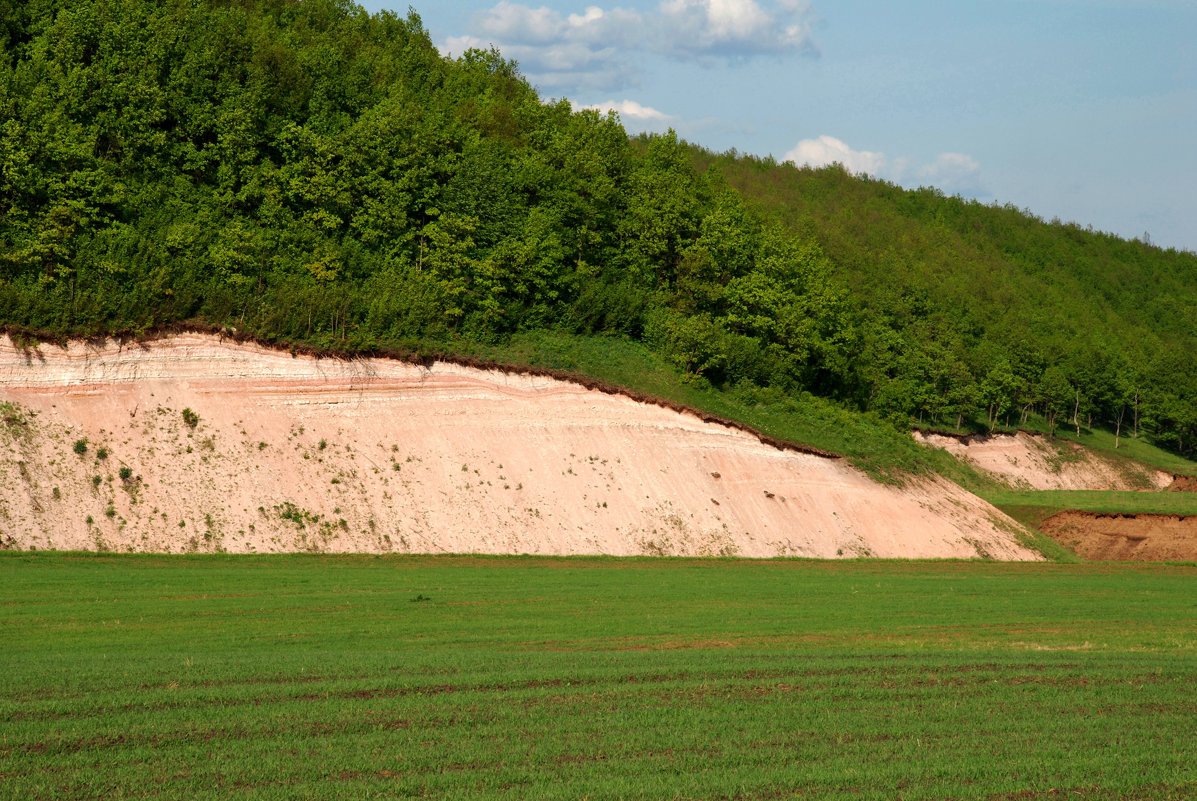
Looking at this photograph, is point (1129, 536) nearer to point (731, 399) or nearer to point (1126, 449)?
point (731, 399)

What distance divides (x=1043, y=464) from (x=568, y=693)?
287 feet

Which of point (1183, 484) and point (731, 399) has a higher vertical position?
point (731, 399)

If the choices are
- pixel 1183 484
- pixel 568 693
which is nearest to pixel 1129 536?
pixel 1183 484

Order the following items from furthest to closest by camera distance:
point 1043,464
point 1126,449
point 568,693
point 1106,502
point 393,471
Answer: point 1126,449 < point 1043,464 < point 1106,502 < point 393,471 < point 568,693

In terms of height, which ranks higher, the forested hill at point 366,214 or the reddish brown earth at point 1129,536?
the forested hill at point 366,214

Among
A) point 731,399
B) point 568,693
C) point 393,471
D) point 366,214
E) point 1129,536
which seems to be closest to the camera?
point 568,693

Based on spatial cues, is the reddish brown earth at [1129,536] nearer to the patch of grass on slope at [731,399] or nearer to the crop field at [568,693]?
the patch of grass on slope at [731,399]

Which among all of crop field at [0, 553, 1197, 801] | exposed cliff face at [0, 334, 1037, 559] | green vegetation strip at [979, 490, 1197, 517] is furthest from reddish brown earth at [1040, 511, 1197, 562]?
crop field at [0, 553, 1197, 801]

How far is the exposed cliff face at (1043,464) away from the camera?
93.2 meters

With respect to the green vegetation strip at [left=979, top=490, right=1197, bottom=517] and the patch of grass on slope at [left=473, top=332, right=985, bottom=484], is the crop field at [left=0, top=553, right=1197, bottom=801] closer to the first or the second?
the patch of grass on slope at [left=473, top=332, right=985, bottom=484]

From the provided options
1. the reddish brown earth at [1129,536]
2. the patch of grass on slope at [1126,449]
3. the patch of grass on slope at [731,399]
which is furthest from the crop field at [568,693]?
the patch of grass on slope at [1126,449]

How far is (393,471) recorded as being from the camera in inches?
1859

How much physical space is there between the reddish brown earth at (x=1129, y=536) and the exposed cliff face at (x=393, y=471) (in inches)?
153

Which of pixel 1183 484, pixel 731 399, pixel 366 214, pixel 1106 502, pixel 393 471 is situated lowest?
pixel 1183 484
